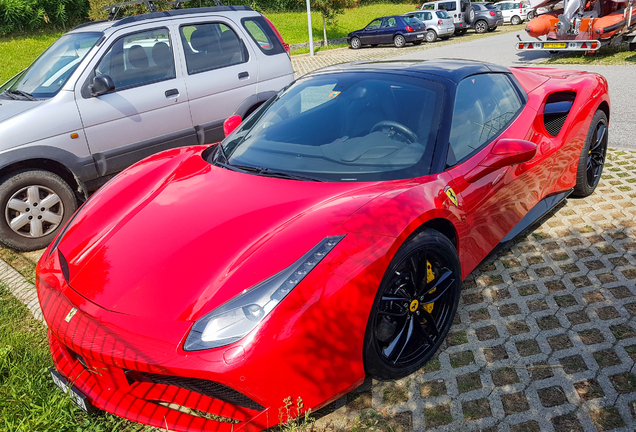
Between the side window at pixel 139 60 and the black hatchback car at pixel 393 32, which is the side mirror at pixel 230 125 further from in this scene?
the black hatchback car at pixel 393 32

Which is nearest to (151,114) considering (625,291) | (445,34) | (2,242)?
(2,242)

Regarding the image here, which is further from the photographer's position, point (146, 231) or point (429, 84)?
point (429, 84)

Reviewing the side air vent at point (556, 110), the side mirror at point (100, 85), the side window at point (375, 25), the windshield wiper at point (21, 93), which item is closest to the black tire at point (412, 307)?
the side air vent at point (556, 110)

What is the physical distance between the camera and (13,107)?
465 cm

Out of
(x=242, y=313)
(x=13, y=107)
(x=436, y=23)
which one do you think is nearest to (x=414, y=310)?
(x=242, y=313)

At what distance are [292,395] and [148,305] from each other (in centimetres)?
70

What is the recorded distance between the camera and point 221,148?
338 cm

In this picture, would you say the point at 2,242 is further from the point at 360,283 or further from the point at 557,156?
the point at 557,156

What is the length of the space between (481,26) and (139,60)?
2340 cm

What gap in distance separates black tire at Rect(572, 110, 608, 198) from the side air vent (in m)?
0.36

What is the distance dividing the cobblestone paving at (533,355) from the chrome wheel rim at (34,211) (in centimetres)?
332

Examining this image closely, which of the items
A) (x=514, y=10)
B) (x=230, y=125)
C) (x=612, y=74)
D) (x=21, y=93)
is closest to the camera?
(x=230, y=125)

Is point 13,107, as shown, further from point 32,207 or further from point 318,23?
point 318,23

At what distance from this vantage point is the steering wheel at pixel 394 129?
2.88 metres
